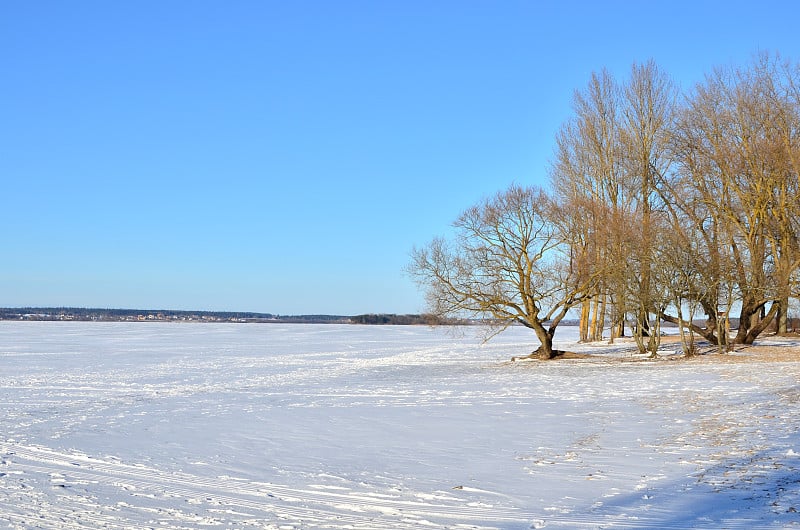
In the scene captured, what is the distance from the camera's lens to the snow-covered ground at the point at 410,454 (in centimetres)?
716

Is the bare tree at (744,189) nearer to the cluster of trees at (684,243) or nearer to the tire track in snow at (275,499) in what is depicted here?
the cluster of trees at (684,243)

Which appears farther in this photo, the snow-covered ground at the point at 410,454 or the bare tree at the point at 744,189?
the bare tree at the point at 744,189

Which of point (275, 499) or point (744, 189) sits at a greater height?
point (744, 189)

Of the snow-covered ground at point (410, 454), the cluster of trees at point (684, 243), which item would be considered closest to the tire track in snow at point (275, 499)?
the snow-covered ground at point (410, 454)

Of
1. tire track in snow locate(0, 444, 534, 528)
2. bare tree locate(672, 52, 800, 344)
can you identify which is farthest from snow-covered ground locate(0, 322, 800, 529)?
bare tree locate(672, 52, 800, 344)

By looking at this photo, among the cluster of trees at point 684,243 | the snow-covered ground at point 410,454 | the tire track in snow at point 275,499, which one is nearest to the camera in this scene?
the tire track in snow at point 275,499

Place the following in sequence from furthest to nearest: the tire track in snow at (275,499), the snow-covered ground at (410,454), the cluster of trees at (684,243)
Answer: the cluster of trees at (684,243) < the snow-covered ground at (410,454) < the tire track in snow at (275,499)

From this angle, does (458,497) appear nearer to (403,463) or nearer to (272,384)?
(403,463)

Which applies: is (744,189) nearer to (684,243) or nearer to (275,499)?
(684,243)

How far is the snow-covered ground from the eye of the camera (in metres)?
7.16

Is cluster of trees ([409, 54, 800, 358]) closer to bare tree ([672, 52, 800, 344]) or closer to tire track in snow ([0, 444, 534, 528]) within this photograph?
bare tree ([672, 52, 800, 344])

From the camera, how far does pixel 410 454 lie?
34.4 feet

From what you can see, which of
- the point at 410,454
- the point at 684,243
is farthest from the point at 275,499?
the point at 684,243

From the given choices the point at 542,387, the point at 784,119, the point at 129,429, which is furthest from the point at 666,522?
the point at 784,119
